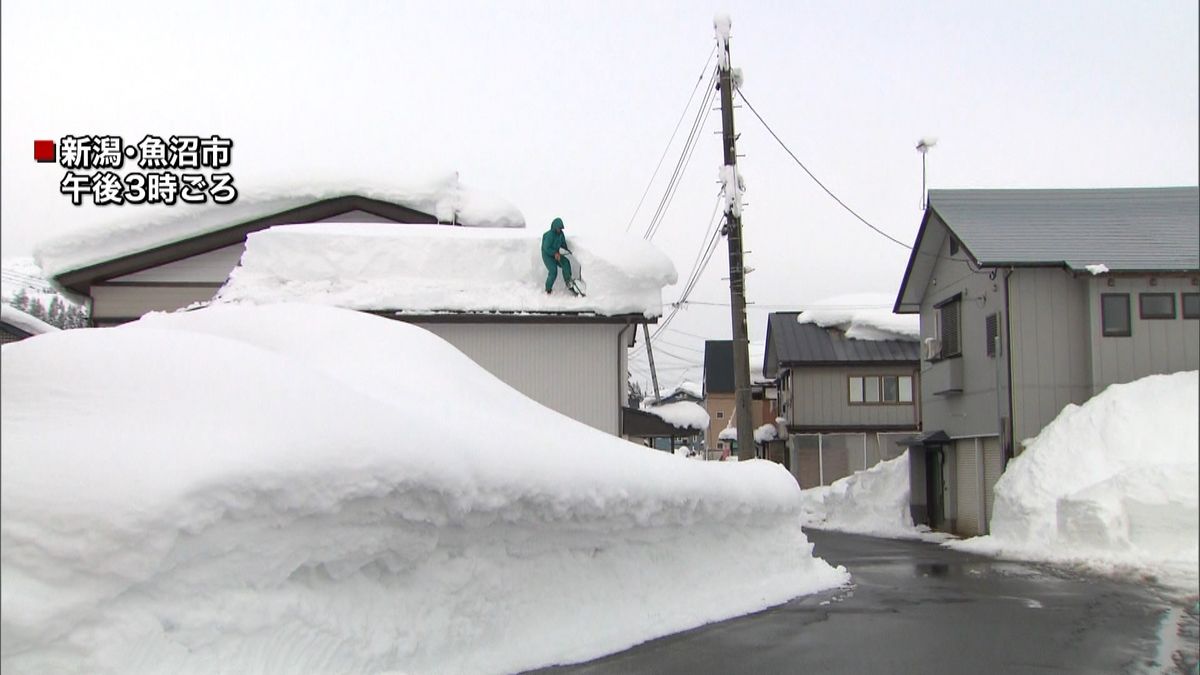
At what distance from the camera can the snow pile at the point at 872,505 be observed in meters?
25.5

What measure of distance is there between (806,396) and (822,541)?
46.5ft

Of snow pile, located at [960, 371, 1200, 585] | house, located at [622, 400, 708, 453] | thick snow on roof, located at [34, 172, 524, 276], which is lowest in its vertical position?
snow pile, located at [960, 371, 1200, 585]

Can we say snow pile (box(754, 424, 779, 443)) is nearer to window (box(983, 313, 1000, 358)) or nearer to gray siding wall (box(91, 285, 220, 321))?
window (box(983, 313, 1000, 358))

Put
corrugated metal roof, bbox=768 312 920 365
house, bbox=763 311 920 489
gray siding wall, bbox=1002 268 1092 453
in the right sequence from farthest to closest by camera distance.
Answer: corrugated metal roof, bbox=768 312 920 365, house, bbox=763 311 920 489, gray siding wall, bbox=1002 268 1092 453

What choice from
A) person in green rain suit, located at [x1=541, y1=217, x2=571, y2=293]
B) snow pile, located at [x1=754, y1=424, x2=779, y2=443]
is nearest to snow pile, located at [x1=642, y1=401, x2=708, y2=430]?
person in green rain suit, located at [x1=541, y1=217, x2=571, y2=293]

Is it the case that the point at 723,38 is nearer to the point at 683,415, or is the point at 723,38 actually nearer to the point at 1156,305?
the point at 683,415

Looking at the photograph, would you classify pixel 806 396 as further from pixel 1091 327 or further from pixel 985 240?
pixel 1091 327

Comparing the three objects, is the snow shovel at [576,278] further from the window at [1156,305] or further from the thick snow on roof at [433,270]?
the window at [1156,305]

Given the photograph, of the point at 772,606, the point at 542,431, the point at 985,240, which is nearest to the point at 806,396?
the point at 985,240

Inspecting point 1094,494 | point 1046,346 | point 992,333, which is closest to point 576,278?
point 1046,346

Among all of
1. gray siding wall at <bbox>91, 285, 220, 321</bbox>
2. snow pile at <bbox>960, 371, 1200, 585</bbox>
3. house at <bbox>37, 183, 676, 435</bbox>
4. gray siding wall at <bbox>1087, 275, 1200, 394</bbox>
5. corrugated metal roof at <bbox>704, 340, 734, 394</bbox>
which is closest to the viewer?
gray siding wall at <bbox>1087, 275, 1200, 394</bbox>

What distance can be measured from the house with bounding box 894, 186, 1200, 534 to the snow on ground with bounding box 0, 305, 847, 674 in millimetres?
3762

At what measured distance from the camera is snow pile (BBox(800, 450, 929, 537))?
83.7 ft

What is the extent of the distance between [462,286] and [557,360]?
81.1 inches
